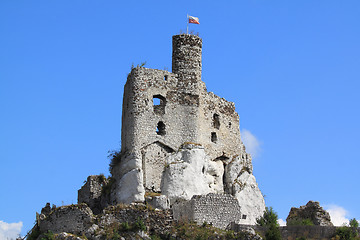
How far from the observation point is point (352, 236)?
67000 mm

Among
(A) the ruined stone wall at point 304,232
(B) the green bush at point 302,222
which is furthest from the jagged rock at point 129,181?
(B) the green bush at point 302,222

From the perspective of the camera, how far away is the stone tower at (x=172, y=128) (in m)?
73.2

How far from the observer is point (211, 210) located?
68812mm

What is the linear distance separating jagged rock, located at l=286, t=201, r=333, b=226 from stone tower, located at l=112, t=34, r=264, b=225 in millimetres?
4463

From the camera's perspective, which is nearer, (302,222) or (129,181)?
(302,222)

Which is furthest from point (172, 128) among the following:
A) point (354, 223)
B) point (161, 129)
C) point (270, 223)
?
point (354, 223)

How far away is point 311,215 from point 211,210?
27.0 feet

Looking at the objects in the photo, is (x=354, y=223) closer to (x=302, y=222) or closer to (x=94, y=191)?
(x=302, y=222)

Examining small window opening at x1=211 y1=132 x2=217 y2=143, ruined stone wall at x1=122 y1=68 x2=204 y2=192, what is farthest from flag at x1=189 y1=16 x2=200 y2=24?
small window opening at x1=211 y1=132 x2=217 y2=143

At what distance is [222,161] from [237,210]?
8.46m

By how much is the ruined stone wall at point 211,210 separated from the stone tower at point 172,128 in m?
3.06

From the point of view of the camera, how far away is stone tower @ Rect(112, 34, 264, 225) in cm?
7319

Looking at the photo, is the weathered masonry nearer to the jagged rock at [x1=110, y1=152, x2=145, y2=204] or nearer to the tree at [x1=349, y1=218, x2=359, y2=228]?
the jagged rock at [x1=110, y1=152, x2=145, y2=204]

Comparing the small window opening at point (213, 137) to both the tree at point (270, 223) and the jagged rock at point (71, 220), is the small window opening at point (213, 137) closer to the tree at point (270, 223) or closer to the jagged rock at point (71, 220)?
the tree at point (270, 223)
